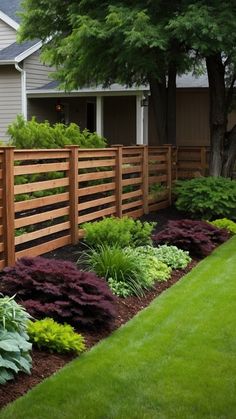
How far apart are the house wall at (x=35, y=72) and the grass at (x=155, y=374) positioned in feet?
48.7

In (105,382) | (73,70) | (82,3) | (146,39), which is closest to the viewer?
(105,382)

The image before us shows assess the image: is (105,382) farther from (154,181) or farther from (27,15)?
(27,15)

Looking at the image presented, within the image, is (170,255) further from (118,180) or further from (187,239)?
(118,180)

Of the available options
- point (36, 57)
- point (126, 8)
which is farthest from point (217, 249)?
point (36, 57)

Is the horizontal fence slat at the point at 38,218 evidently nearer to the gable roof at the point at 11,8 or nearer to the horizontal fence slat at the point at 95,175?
the horizontal fence slat at the point at 95,175

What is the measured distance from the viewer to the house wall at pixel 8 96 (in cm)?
2012

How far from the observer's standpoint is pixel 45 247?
8180 millimetres

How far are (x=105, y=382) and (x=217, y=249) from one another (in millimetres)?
5671

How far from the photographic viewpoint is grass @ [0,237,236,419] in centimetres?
406

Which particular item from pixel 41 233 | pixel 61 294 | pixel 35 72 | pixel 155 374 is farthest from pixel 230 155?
pixel 155 374

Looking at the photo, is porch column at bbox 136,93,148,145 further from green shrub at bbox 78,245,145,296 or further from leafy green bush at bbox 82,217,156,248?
green shrub at bbox 78,245,145,296

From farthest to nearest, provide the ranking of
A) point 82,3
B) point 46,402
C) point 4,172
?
point 82,3
point 4,172
point 46,402

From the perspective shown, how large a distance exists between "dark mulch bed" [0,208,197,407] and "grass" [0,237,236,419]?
3.8 inches

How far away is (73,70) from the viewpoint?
14242 millimetres
